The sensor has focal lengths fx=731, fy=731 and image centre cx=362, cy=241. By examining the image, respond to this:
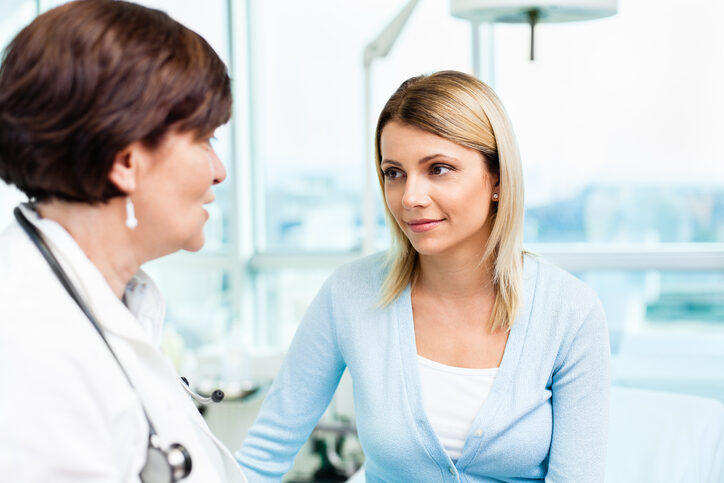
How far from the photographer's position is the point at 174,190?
82cm

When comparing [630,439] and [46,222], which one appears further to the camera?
[630,439]

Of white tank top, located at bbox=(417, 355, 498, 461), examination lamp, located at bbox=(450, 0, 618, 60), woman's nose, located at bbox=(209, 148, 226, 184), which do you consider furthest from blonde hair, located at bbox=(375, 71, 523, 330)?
woman's nose, located at bbox=(209, 148, 226, 184)

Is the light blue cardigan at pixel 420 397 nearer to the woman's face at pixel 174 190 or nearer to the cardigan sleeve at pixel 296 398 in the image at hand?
the cardigan sleeve at pixel 296 398

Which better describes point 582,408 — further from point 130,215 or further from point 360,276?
point 130,215

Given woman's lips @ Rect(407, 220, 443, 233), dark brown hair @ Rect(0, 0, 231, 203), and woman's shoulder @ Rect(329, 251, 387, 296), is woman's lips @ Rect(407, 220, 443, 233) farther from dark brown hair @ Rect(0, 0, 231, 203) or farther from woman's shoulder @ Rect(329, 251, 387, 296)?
dark brown hair @ Rect(0, 0, 231, 203)

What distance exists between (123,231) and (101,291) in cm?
8

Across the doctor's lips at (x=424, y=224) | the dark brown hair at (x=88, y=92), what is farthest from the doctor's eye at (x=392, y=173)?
the dark brown hair at (x=88, y=92)

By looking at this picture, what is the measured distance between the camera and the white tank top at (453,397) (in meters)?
1.32

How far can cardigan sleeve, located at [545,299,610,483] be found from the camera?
1.28 metres

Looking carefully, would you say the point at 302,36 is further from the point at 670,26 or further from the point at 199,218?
the point at 199,218

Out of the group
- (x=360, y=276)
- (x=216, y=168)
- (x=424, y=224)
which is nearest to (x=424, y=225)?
(x=424, y=224)

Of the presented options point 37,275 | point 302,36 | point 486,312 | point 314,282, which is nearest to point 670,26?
point 302,36

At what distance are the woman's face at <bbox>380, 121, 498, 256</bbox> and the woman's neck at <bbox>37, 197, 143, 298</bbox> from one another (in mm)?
598

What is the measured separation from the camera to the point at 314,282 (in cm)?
343
